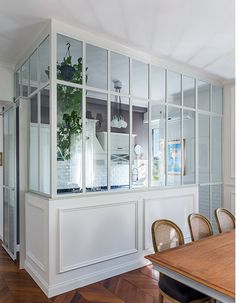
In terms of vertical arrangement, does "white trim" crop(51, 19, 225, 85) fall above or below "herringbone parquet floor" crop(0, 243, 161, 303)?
above

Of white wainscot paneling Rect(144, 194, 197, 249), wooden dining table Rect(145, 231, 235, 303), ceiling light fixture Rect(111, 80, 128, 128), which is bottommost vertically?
white wainscot paneling Rect(144, 194, 197, 249)

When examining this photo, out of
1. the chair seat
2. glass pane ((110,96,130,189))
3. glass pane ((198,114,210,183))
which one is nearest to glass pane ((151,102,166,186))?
glass pane ((110,96,130,189))

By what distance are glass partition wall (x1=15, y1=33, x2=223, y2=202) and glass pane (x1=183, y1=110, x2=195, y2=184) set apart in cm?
2

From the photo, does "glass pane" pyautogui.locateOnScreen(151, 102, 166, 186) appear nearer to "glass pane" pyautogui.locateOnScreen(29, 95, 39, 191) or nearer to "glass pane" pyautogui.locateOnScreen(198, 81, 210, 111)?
"glass pane" pyautogui.locateOnScreen(198, 81, 210, 111)

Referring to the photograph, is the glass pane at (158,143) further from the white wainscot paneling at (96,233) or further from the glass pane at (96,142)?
the glass pane at (96,142)

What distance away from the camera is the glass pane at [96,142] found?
292 centimetres

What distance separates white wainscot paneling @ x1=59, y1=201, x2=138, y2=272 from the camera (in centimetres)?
266

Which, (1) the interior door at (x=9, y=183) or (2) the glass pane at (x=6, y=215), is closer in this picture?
(1) the interior door at (x=9, y=183)

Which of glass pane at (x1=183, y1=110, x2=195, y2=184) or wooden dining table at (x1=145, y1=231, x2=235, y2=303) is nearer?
wooden dining table at (x1=145, y1=231, x2=235, y2=303)

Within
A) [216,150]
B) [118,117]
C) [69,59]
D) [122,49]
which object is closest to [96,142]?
[118,117]

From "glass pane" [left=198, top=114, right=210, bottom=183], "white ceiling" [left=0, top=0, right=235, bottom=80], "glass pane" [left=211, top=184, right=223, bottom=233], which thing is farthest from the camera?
"glass pane" [left=211, top=184, right=223, bottom=233]

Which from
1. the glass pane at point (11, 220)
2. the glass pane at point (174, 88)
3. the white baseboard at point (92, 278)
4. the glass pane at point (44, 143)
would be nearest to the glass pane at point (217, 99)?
the glass pane at point (174, 88)

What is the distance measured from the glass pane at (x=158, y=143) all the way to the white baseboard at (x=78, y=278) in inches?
45.9

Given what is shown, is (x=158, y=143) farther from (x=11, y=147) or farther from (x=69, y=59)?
(x=11, y=147)
